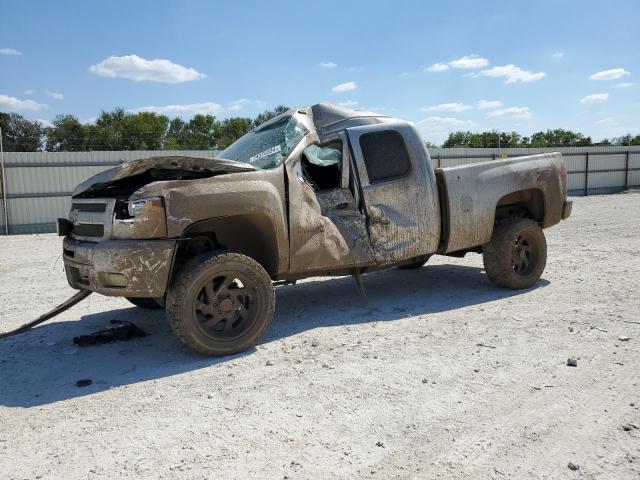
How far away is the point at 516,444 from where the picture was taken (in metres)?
2.91

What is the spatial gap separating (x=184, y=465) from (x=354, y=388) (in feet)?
4.41

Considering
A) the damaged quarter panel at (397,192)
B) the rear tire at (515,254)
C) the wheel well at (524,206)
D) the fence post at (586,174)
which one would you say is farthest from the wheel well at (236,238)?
the fence post at (586,174)

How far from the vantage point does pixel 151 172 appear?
4496 mm

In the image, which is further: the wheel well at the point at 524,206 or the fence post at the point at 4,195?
the fence post at the point at 4,195

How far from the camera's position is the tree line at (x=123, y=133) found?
21203 mm

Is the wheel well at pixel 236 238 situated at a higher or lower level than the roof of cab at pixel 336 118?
lower

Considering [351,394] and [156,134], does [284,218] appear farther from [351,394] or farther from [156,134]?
[156,134]

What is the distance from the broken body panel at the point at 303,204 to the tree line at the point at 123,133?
50.2 inches

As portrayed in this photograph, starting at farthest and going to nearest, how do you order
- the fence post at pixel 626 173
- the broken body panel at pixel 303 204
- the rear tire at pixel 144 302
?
the fence post at pixel 626 173 → the rear tire at pixel 144 302 → the broken body panel at pixel 303 204

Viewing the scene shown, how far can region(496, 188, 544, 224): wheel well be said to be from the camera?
6.62m

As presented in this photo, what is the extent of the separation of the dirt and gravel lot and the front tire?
20 centimetres

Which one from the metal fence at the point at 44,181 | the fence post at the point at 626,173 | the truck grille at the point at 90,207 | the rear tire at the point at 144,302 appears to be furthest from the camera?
the fence post at the point at 626,173

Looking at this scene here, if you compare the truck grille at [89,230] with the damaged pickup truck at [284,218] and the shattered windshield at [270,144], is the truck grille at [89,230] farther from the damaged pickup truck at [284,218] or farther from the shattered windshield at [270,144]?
the shattered windshield at [270,144]

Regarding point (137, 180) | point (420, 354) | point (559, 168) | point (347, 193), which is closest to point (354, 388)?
point (420, 354)
